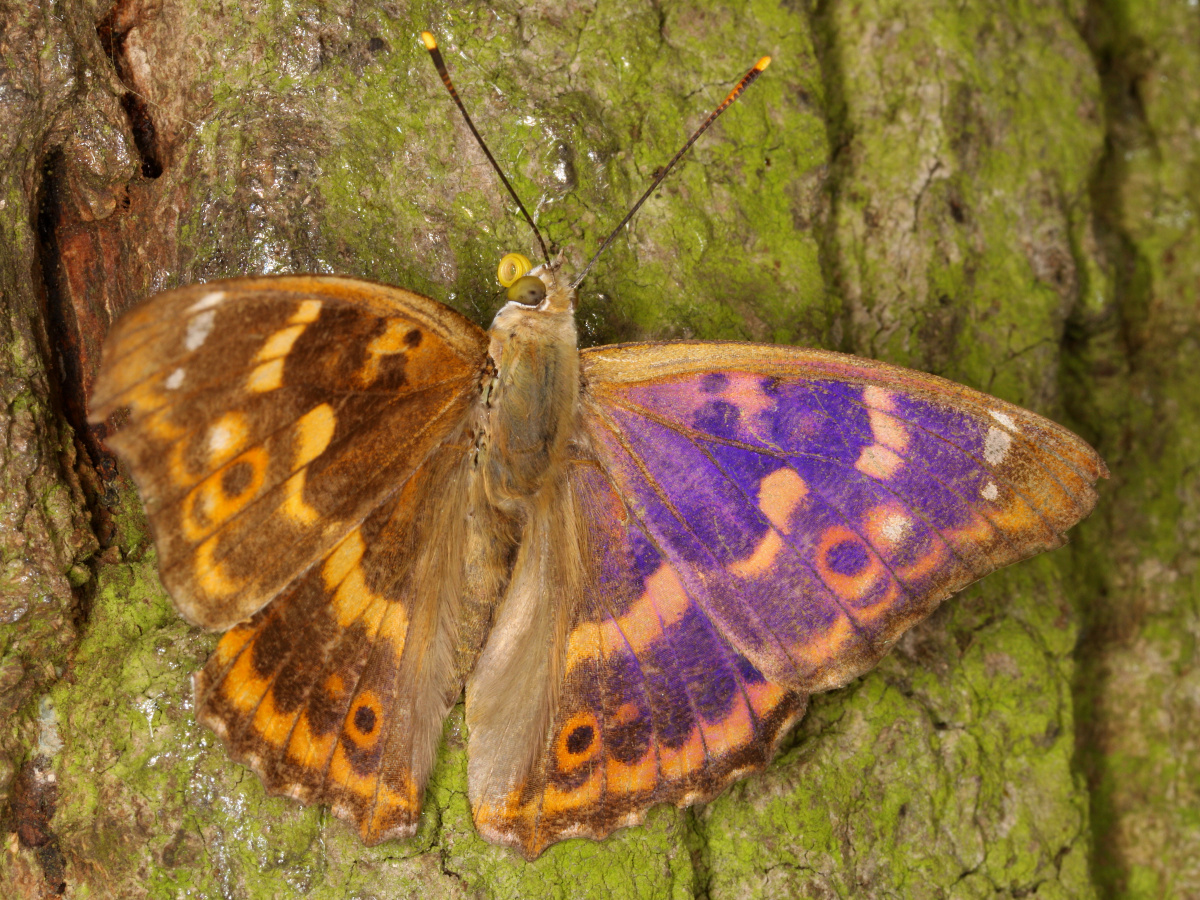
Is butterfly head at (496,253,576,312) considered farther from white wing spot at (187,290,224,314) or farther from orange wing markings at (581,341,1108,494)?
white wing spot at (187,290,224,314)

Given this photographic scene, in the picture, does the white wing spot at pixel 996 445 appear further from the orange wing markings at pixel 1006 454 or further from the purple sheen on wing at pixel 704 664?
the purple sheen on wing at pixel 704 664

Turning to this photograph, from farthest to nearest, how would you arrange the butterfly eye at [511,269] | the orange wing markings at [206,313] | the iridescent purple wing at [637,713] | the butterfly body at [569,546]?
the butterfly eye at [511,269] < the iridescent purple wing at [637,713] < the butterfly body at [569,546] < the orange wing markings at [206,313]

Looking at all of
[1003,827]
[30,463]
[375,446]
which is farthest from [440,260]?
[1003,827]

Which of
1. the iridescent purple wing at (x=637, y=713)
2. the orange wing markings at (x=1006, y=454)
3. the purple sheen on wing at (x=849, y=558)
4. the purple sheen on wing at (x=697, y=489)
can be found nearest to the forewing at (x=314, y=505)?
the iridescent purple wing at (x=637, y=713)

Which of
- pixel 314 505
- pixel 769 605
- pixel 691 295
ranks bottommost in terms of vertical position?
pixel 769 605

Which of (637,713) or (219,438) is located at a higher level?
(219,438)

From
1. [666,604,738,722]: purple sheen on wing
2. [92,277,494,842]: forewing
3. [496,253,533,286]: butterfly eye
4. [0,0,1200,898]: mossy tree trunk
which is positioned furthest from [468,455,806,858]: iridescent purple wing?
[496,253,533,286]: butterfly eye

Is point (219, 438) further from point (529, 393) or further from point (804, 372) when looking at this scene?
point (804, 372)

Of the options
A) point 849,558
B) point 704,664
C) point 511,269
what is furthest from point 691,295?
point 704,664
